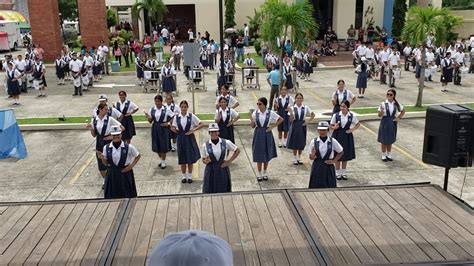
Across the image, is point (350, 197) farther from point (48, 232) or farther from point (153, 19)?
point (153, 19)

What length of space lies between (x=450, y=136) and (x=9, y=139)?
33.9ft

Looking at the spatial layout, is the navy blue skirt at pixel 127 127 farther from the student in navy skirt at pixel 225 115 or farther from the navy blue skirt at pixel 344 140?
the navy blue skirt at pixel 344 140

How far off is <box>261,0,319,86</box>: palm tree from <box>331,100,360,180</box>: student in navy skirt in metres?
6.66

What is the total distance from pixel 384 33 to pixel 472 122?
32278mm

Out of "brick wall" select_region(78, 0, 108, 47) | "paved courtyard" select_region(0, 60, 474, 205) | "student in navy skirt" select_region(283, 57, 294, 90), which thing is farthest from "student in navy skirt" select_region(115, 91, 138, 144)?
"brick wall" select_region(78, 0, 108, 47)

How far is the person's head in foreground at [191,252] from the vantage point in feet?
5.79

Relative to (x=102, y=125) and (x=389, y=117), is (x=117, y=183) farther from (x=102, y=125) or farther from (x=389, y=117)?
(x=389, y=117)

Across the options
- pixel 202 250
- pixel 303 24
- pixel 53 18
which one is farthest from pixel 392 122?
pixel 53 18

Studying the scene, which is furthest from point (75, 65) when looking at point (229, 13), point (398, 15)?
point (398, 15)

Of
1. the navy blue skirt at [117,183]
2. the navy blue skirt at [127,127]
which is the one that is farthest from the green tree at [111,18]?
the navy blue skirt at [117,183]

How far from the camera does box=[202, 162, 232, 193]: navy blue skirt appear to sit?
8.09 meters

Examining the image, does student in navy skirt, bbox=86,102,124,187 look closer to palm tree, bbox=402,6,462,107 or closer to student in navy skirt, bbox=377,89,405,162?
student in navy skirt, bbox=377,89,405,162

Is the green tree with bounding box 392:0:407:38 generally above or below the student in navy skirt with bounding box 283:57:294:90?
above

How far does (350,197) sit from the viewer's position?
5914 millimetres
